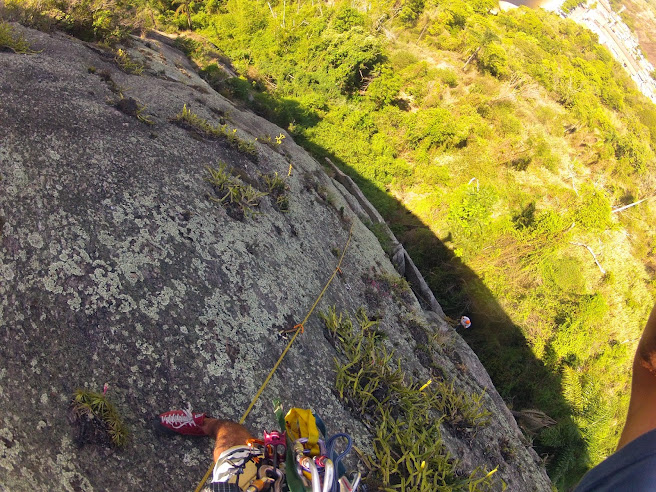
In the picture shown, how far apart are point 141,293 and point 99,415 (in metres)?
1.44

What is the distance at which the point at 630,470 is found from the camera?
1670 millimetres

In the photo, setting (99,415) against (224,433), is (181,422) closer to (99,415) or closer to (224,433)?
(224,433)

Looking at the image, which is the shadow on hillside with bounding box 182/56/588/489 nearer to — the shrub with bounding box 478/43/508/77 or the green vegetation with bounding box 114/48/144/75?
the green vegetation with bounding box 114/48/144/75

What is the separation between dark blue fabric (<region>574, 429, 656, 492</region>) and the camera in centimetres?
161

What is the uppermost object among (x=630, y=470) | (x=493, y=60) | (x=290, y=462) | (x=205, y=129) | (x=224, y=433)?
(x=493, y=60)

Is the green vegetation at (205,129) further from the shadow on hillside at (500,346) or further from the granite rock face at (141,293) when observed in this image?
the shadow on hillside at (500,346)

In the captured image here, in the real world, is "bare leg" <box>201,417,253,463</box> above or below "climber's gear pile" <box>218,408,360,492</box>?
below

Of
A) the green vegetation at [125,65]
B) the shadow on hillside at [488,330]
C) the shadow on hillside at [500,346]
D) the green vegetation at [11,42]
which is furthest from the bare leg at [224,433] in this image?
the shadow on hillside at [500,346]

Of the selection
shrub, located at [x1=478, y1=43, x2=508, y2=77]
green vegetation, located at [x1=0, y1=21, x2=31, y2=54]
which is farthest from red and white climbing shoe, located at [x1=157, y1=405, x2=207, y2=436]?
shrub, located at [x1=478, y1=43, x2=508, y2=77]

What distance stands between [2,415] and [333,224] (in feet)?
22.0

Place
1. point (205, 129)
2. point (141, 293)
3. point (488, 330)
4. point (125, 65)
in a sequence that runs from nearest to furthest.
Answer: point (141, 293) → point (205, 129) → point (125, 65) → point (488, 330)

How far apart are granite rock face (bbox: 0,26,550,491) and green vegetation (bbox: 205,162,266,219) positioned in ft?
0.51

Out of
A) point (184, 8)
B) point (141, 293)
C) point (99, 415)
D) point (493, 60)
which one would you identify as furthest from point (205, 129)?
point (493, 60)

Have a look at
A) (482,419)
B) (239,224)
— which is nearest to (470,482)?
(482,419)
